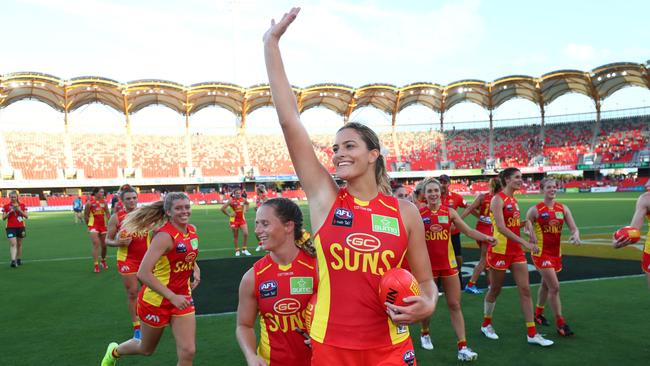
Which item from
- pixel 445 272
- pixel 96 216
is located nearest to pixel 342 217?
pixel 445 272

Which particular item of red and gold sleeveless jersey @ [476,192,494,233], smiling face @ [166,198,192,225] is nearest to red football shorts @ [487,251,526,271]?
red and gold sleeveless jersey @ [476,192,494,233]

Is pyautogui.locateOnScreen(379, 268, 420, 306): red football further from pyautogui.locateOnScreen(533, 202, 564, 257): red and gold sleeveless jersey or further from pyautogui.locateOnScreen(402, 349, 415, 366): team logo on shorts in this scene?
pyautogui.locateOnScreen(533, 202, 564, 257): red and gold sleeveless jersey

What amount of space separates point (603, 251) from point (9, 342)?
14242mm

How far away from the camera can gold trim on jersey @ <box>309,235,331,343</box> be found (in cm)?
229

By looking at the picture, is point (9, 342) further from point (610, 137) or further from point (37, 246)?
A: point (610, 137)

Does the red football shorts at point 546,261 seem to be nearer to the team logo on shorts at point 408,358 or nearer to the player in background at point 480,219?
the player in background at point 480,219

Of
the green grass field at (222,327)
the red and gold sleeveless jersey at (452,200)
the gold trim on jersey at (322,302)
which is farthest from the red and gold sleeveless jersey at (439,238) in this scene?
the gold trim on jersey at (322,302)

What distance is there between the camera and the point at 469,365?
17.6ft

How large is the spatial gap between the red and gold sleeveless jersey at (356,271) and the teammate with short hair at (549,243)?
5.06 metres

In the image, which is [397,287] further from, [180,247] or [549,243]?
[549,243]

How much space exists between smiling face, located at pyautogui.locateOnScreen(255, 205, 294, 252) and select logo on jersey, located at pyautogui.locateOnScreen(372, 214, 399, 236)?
1.01 m

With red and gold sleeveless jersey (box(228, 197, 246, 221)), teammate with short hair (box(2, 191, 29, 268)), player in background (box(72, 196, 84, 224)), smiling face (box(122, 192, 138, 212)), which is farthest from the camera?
player in background (box(72, 196, 84, 224))

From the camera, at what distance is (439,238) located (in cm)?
647

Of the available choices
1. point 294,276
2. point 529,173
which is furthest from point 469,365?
point 529,173
